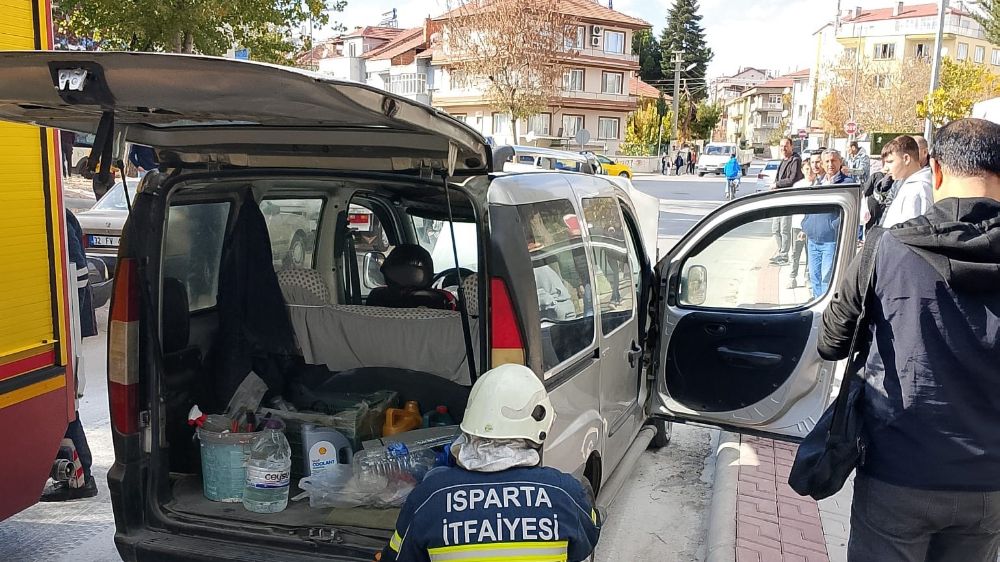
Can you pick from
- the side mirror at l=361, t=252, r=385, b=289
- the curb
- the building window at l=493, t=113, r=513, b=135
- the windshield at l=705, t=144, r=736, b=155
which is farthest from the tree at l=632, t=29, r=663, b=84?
the side mirror at l=361, t=252, r=385, b=289

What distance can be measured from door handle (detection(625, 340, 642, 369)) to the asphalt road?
0.96m

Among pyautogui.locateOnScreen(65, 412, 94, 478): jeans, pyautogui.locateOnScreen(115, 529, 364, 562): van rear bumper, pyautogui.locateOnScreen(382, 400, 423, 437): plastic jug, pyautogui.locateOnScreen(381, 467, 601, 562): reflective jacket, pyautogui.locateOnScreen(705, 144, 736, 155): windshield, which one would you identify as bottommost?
pyautogui.locateOnScreen(65, 412, 94, 478): jeans

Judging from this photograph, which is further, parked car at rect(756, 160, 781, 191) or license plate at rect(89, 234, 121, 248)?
parked car at rect(756, 160, 781, 191)

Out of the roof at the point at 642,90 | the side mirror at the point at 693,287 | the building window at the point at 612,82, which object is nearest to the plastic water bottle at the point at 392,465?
the side mirror at the point at 693,287

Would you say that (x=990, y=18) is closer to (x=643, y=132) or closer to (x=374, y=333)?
(x=643, y=132)

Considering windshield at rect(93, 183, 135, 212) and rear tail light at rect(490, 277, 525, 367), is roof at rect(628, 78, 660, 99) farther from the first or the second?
rear tail light at rect(490, 277, 525, 367)

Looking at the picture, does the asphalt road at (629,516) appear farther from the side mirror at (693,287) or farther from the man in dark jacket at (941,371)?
the man in dark jacket at (941,371)

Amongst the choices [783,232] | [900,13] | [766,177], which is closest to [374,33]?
[766,177]

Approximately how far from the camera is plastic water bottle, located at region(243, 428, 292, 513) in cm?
340

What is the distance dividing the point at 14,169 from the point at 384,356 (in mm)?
1802

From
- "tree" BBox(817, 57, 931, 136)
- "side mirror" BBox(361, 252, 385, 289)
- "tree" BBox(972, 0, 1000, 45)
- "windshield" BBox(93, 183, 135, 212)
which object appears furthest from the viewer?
"tree" BBox(817, 57, 931, 136)

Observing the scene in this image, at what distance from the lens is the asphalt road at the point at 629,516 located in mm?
4242

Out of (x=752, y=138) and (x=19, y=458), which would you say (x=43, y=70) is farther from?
(x=752, y=138)

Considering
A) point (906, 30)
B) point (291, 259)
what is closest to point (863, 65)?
point (906, 30)
